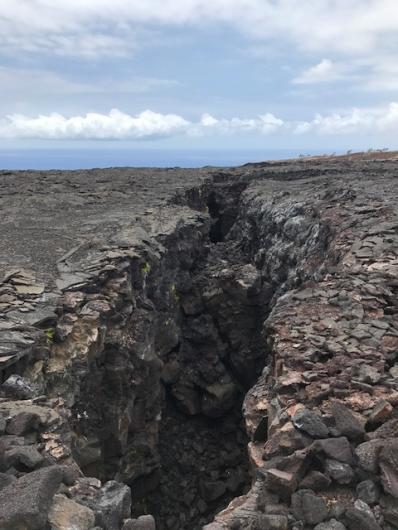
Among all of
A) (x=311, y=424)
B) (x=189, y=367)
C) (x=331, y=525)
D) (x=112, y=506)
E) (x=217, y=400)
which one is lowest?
(x=217, y=400)

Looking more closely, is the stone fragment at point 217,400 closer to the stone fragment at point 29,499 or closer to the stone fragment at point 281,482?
the stone fragment at point 281,482

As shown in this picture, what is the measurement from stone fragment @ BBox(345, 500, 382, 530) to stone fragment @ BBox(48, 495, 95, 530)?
268 cm

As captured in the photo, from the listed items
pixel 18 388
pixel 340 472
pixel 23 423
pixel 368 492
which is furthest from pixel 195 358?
pixel 368 492

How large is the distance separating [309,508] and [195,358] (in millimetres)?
14648

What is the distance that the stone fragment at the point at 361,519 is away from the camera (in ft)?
15.2

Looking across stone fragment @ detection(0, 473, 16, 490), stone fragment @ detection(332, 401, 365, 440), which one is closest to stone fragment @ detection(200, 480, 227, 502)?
stone fragment @ detection(332, 401, 365, 440)

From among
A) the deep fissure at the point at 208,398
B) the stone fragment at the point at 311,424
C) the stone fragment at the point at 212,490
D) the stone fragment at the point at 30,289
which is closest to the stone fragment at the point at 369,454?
the stone fragment at the point at 311,424

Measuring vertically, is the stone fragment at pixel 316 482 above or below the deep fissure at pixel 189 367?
above

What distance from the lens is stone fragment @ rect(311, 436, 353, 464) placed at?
536 cm

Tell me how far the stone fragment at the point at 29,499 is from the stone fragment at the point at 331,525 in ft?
8.98

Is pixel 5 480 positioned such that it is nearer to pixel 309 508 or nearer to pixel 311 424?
pixel 309 508

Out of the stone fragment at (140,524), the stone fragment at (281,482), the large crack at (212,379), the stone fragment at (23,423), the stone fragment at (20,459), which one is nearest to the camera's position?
the stone fragment at (140,524)

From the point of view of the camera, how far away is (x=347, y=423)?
5820mm

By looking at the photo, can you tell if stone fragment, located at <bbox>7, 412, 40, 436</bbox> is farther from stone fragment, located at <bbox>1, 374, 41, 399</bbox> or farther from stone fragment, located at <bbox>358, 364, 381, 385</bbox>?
stone fragment, located at <bbox>358, 364, 381, 385</bbox>
